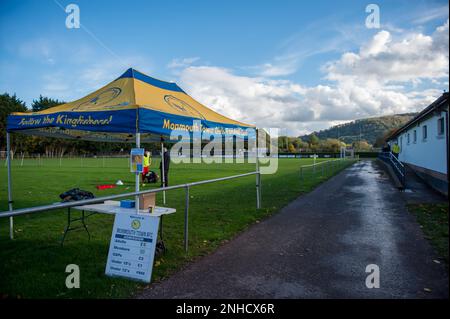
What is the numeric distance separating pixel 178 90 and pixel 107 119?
2.93 meters

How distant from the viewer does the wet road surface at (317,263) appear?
3.89 meters

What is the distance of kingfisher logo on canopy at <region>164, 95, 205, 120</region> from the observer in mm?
6700

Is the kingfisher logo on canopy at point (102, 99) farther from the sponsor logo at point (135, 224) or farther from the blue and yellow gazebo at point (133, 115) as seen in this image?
the sponsor logo at point (135, 224)

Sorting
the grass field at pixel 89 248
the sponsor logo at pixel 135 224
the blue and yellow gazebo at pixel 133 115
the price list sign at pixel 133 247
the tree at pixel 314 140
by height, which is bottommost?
the grass field at pixel 89 248

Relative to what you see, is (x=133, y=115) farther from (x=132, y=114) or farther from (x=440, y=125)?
(x=440, y=125)

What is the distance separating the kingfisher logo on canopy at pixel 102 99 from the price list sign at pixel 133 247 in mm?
2397

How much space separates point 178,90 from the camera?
26.8 ft

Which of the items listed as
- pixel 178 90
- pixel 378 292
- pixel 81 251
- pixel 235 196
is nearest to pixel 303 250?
pixel 378 292

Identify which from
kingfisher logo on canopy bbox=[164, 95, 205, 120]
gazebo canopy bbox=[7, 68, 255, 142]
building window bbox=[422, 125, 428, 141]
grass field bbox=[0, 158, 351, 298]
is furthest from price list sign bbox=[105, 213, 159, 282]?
building window bbox=[422, 125, 428, 141]

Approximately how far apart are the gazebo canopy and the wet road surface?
94.6 inches

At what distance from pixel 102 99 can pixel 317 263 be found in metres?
4.90

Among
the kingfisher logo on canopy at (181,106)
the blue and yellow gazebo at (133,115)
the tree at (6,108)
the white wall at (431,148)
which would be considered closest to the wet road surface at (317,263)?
the blue and yellow gazebo at (133,115)

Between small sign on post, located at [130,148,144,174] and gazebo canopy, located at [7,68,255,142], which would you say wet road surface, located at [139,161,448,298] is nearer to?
small sign on post, located at [130,148,144,174]
